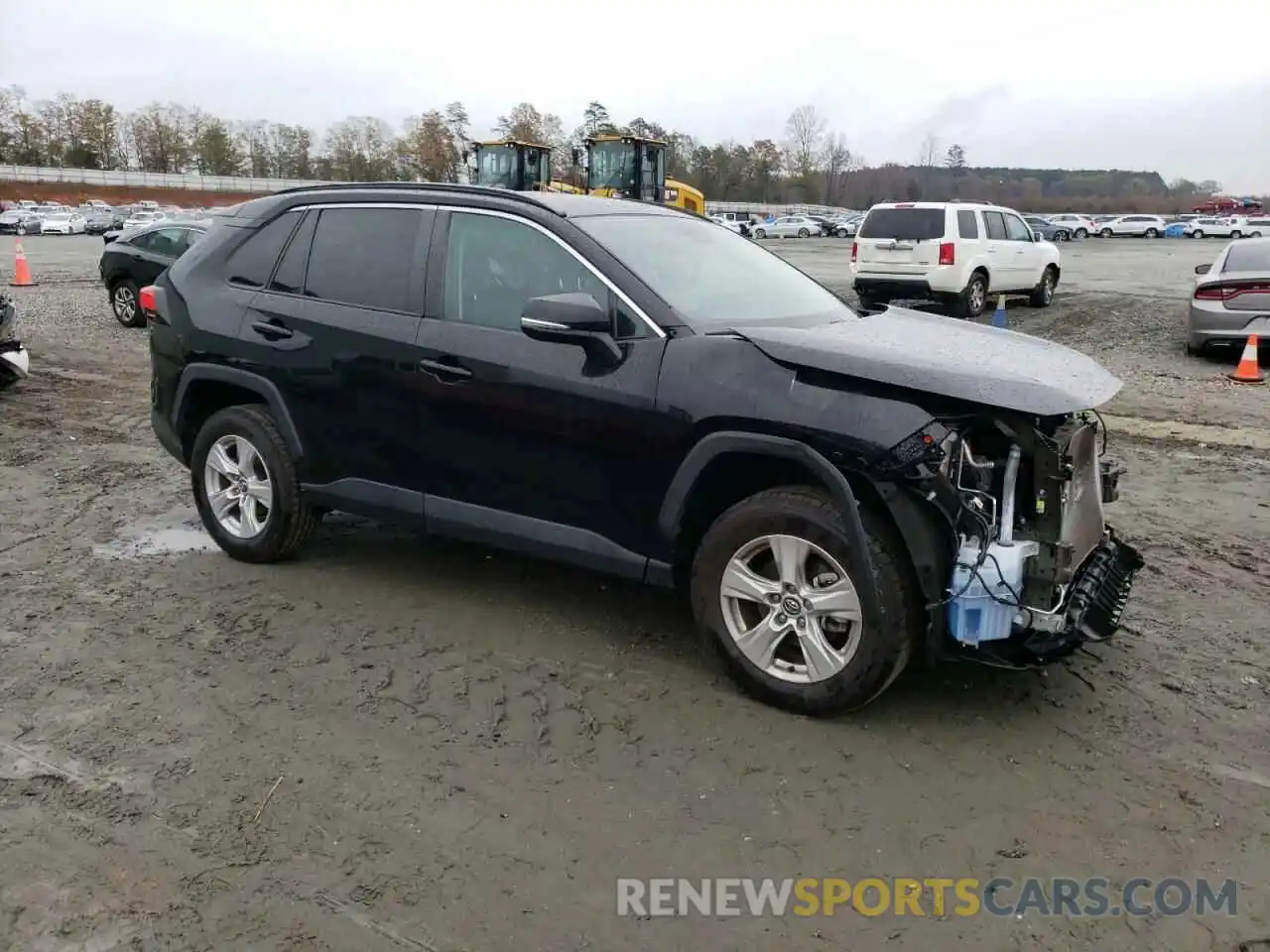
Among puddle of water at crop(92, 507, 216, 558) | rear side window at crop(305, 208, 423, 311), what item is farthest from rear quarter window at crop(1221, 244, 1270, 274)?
puddle of water at crop(92, 507, 216, 558)

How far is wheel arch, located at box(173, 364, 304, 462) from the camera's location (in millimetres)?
5062

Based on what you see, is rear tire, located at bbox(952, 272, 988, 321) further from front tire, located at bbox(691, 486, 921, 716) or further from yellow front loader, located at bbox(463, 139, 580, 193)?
Result: front tire, located at bbox(691, 486, 921, 716)

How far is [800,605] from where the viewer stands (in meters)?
3.74

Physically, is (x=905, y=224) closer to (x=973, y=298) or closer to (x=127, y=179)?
(x=973, y=298)

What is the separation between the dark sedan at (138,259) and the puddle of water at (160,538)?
9.76 metres

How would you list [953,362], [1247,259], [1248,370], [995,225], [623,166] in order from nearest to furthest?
[953,362] → [1248,370] → [1247,259] → [995,225] → [623,166]

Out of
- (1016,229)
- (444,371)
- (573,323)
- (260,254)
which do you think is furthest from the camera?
(1016,229)

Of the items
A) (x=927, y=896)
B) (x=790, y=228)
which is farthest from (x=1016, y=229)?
(x=790, y=228)

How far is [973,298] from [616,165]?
12.1 meters

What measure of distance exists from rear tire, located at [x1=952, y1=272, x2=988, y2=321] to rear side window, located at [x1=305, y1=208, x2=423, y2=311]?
13.2 meters

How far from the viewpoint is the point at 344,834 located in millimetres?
3131

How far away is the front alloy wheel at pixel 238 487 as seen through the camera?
526cm

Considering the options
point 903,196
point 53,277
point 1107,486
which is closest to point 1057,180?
point 903,196

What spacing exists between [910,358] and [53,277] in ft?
80.1
